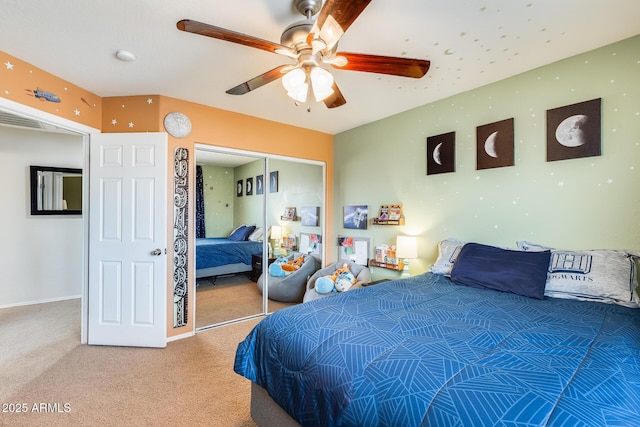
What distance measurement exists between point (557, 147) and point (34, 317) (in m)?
5.74

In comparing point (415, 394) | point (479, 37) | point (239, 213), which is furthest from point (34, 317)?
point (479, 37)

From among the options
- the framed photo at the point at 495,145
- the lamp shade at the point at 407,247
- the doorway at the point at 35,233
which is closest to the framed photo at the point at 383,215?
the lamp shade at the point at 407,247

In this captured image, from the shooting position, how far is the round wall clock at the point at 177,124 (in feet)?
9.68

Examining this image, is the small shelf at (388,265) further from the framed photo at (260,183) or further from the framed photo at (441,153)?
the framed photo at (260,183)

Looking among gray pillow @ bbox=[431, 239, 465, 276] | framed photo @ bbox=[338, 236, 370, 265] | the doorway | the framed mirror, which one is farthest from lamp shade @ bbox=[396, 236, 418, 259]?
the framed mirror

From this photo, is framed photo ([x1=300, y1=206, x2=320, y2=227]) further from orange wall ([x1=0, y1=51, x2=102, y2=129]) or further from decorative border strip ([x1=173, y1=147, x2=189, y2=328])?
orange wall ([x1=0, y1=51, x2=102, y2=129])

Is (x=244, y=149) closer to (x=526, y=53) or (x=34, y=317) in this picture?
(x=526, y=53)

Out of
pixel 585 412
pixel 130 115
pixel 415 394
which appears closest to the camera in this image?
pixel 585 412

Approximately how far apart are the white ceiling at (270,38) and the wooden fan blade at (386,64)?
1.03 ft

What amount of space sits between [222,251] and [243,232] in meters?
0.34

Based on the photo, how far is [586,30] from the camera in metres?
1.92

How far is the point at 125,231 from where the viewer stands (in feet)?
9.27

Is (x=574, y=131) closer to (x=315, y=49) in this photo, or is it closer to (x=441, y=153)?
(x=441, y=153)

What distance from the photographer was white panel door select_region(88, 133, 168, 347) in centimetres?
281
